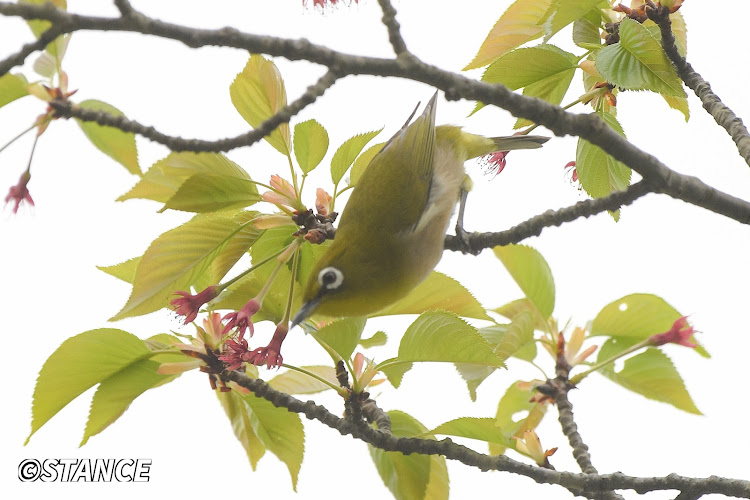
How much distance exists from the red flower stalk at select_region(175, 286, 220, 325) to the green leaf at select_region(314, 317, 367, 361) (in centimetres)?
26

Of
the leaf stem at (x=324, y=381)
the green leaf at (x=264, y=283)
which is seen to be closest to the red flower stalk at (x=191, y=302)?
the green leaf at (x=264, y=283)

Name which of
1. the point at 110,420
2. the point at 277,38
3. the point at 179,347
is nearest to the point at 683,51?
the point at 277,38

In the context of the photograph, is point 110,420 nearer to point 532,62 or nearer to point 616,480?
point 616,480

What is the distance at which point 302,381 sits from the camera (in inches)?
80.8

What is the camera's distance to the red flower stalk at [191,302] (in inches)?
64.0

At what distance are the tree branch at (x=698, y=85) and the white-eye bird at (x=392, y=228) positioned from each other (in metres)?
0.77

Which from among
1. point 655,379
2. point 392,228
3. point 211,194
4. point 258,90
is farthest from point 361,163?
point 655,379

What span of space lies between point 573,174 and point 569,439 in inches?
30.2

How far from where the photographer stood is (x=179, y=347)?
1828 millimetres

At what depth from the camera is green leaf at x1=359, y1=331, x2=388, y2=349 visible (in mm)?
2076

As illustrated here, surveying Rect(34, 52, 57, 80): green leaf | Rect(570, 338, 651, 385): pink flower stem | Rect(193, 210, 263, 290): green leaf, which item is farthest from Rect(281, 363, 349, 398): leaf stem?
Rect(34, 52, 57, 80): green leaf

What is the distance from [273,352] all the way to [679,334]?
115 centimetres

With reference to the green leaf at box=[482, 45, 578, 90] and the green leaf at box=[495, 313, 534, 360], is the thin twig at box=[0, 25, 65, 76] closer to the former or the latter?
the green leaf at box=[482, 45, 578, 90]

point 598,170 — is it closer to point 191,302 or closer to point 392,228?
point 392,228
